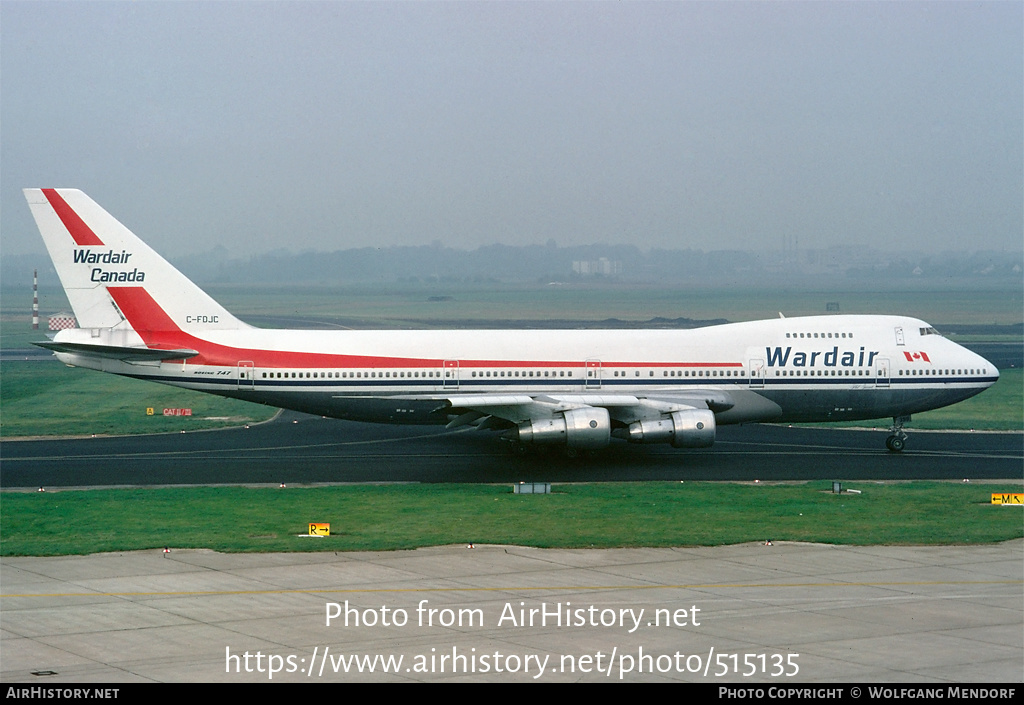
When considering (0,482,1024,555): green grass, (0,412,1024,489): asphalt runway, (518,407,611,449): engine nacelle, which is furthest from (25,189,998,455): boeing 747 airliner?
(0,482,1024,555): green grass

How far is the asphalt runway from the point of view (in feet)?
131

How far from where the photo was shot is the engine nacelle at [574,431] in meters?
40.7

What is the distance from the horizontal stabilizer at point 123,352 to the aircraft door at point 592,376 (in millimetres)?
15291

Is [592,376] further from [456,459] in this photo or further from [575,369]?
[456,459]

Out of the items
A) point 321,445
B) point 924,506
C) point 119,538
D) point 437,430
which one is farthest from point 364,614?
point 437,430

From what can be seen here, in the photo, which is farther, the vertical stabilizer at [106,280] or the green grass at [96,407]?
the green grass at [96,407]

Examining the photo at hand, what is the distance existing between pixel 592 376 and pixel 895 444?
12.7 metres

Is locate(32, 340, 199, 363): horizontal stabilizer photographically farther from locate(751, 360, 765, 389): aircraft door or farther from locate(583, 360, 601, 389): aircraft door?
Result: locate(751, 360, 765, 389): aircraft door

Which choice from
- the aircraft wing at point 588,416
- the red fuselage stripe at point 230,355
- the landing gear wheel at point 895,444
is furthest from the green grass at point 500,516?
the red fuselage stripe at point 230,355

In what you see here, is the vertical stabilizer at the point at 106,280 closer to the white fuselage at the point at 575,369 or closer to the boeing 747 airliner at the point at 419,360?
the boeing 747 airliner at the point at 419,360

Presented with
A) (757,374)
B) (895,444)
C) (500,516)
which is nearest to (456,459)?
(500,516)

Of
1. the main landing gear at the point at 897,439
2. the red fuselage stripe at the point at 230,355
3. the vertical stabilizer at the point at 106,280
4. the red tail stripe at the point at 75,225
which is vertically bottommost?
the main landing gear at the point at 897,439

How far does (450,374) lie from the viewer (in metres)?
44.4

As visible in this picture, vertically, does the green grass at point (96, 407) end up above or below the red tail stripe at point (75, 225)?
below
